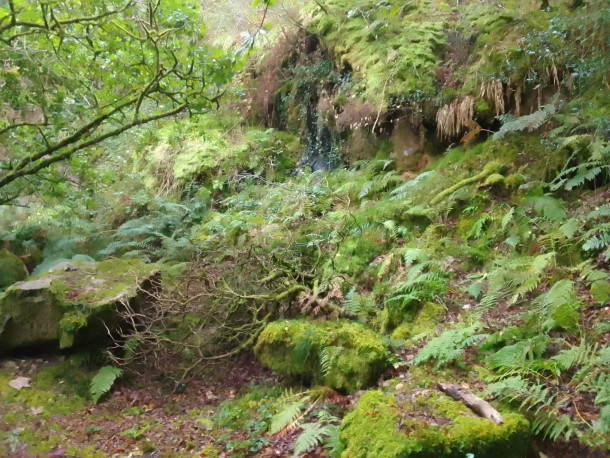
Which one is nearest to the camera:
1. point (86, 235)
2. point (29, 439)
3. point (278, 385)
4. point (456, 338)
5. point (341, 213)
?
point (456, 338)

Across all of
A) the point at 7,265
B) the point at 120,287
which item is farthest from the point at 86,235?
the point at 120,287

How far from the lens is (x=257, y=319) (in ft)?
19.2

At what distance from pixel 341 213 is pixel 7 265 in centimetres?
557

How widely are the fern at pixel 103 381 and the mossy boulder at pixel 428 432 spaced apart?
309 cm

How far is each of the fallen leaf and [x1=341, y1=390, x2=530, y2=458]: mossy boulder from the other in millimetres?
3925

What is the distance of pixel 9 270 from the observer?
805 cm

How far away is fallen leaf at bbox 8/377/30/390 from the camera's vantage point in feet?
17.9

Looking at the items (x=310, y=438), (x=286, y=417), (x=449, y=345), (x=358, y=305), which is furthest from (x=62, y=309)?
(x=449, y=345)

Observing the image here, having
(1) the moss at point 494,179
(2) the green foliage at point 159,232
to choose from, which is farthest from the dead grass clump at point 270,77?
(1) the moss at point 494,179

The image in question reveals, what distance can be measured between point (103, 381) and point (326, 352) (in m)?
2.67

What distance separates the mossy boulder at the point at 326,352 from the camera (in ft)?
14.4

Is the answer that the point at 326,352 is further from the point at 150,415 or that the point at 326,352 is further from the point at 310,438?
the point at 150,415

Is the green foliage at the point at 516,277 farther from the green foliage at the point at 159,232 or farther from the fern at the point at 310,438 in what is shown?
the green foliage at the point at 159,232

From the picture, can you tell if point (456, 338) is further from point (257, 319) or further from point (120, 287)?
point (120, 287)
